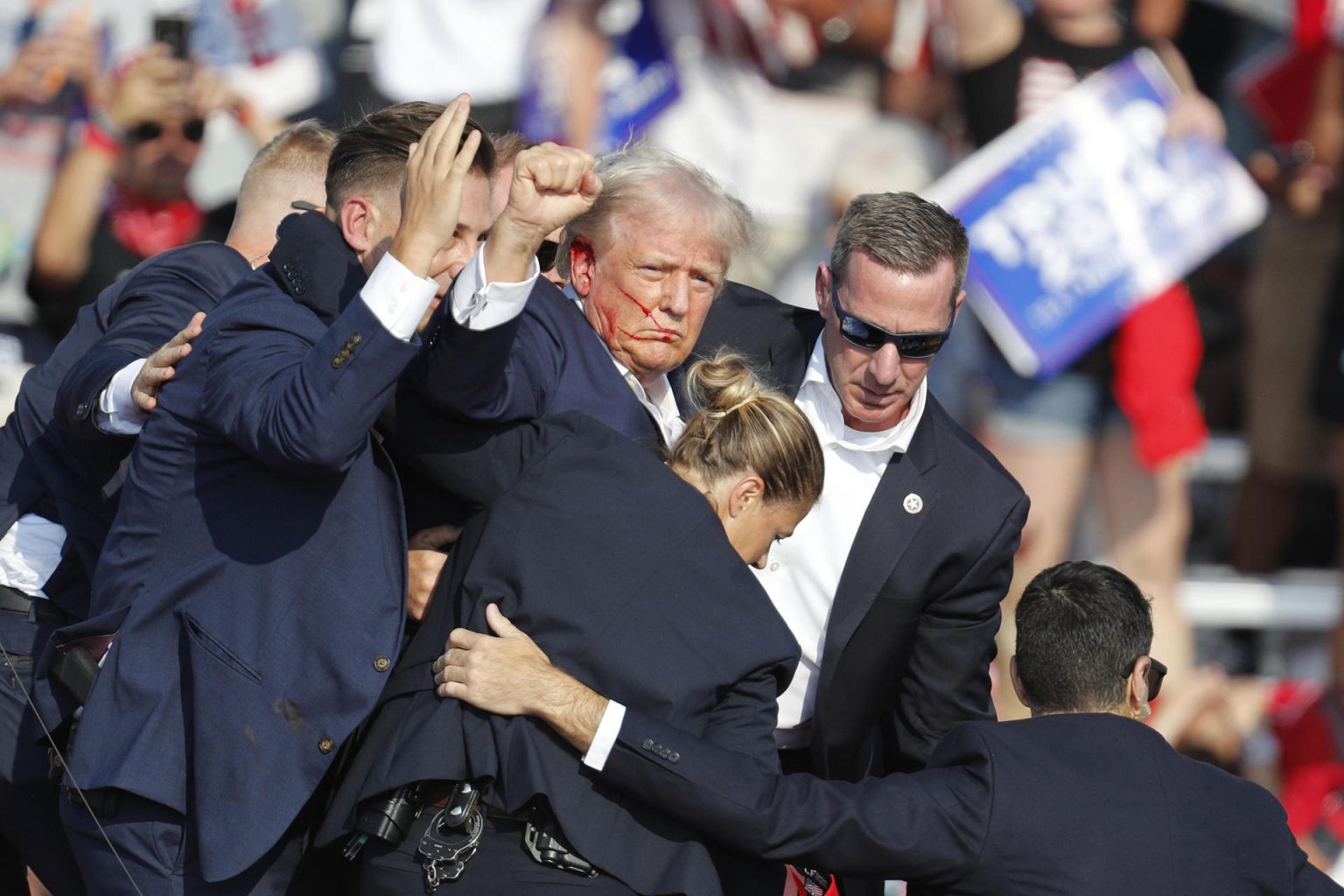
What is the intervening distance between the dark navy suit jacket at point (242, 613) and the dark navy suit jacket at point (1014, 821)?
0.49 m

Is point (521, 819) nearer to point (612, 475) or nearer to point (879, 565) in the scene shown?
point (612, 475)

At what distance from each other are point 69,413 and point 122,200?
3084mm

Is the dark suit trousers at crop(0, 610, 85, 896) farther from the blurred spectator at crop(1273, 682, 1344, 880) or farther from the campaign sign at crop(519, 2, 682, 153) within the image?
the blurred spectator at crop(1273, 682, 1344, 880)

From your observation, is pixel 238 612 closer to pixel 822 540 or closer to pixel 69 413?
pixel 69 413

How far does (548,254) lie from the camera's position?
3340 millimetres

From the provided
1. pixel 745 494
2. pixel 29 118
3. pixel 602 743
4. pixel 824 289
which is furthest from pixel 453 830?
pixel 29 118

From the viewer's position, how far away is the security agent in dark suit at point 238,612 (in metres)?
2.50

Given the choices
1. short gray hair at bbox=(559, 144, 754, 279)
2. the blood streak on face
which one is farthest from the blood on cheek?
short gray hair at bbox=(559, 144, 754, 279)

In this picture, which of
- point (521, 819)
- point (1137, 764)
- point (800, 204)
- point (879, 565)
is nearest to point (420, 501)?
point (521, 819)

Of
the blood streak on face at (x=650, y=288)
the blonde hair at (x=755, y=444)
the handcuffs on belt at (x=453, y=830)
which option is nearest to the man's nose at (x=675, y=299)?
the blood streak on face at (x=650, y=288)

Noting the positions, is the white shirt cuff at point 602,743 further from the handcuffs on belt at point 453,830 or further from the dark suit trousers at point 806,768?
the dark suit trousers at point 806,768

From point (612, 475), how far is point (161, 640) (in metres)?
0.75

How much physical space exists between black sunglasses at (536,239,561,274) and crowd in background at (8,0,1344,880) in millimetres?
2436

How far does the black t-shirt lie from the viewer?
5770 millimetres
